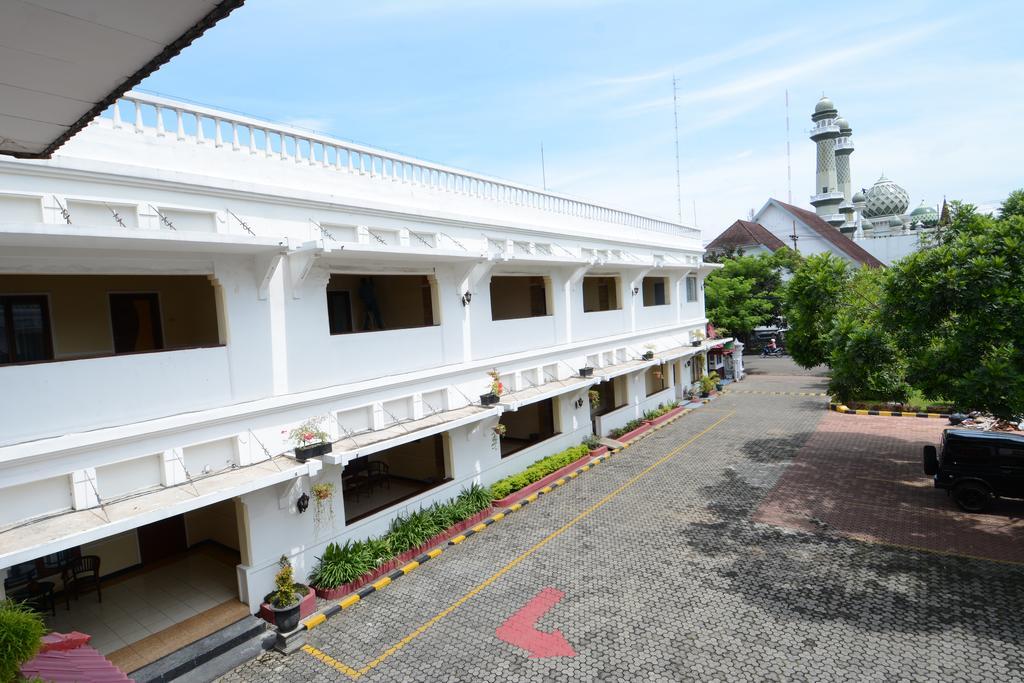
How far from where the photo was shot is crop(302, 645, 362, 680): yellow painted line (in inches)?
329

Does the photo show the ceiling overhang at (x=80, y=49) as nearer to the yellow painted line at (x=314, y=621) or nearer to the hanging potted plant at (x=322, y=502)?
the hanging potted plant at (x=322, y=502)

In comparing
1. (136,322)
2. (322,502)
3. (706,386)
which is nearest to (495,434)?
(322,502)

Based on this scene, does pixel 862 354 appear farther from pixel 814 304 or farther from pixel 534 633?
pixel 534 633

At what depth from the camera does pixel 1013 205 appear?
11.1m

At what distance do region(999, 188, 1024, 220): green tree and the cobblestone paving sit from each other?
659 centimetres

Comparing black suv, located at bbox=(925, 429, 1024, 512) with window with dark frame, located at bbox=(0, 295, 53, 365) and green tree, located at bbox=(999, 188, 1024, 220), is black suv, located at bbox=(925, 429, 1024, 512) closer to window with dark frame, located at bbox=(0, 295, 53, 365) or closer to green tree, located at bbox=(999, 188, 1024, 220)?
green tree, located at bbox=(999, 188, 1024, 220)

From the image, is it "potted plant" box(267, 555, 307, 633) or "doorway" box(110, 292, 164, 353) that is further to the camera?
"doorway" box(110, 292, 164, 353)

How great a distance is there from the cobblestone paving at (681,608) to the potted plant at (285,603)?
43 cm

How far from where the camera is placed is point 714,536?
1233 centimetres

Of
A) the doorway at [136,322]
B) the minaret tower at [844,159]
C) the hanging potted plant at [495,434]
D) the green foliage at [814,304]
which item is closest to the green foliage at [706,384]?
the green foliage at [814,304]

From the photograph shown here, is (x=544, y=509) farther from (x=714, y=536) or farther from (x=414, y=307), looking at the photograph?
(x=414, y=307)

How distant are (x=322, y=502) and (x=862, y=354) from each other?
20.2m

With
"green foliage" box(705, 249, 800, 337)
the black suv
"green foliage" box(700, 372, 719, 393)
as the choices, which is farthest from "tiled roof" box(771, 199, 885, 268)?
the black suv

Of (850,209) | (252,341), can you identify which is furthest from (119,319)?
(850,209)
